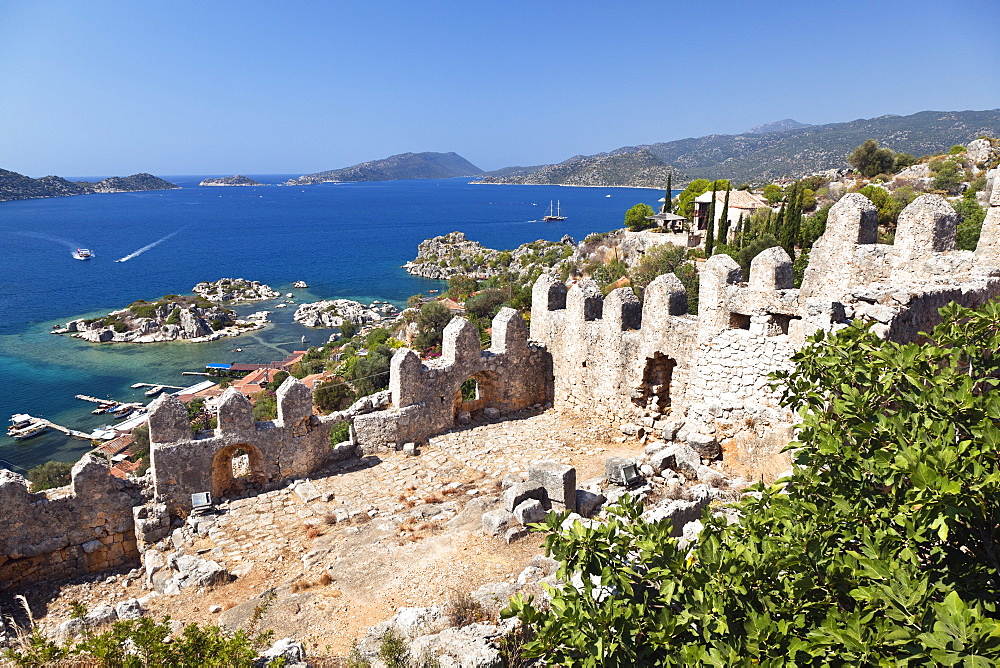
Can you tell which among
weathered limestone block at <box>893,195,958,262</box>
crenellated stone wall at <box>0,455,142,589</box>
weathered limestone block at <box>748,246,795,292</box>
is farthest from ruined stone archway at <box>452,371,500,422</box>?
weathered limestone block at <box>893,195,958,262</box>

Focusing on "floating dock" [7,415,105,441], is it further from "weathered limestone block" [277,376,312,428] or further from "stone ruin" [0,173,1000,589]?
"weathered limestone block" [277,376,312,428]

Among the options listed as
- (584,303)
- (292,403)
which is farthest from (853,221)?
(292,403)

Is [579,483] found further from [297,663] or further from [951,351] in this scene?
[951,351]

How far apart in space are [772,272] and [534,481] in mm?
4949

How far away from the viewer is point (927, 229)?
9.01 metres

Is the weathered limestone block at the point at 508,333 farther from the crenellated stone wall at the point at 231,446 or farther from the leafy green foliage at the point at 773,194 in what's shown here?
the leafy green foliage at the point at 773,194

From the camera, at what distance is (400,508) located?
9.20m

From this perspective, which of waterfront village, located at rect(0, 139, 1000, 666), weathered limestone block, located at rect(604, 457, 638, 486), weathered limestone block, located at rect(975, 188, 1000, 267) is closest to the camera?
waterfront village, located at rect(0, 139, 1000, 666)

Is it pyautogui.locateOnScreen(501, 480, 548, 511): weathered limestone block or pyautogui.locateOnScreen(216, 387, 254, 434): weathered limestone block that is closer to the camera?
pyautogui.locateOnScreen(501, 480, 548, 511): weathered limestone block

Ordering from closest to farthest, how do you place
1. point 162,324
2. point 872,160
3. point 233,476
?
point 233,476, point 872,160, point 162,324

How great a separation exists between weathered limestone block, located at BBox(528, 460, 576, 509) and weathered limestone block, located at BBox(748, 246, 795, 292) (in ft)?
13.9

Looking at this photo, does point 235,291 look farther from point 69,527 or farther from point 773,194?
point 69,527

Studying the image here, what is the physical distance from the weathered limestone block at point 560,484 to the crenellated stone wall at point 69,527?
6250 mm

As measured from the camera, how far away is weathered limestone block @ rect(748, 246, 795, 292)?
941 cm
